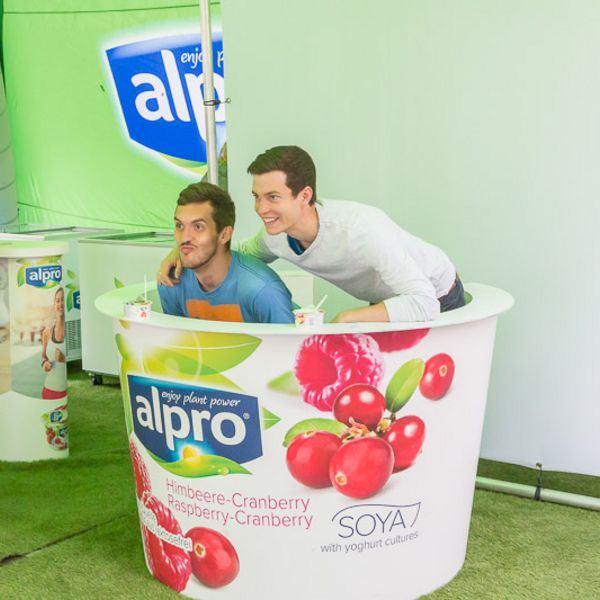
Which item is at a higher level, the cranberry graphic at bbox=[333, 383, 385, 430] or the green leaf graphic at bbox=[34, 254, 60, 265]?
the cranberry graphic at bbox=[333, 383, 385, 430]

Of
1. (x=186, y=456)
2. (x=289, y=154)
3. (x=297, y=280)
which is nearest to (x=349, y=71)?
(x=297, y=280)

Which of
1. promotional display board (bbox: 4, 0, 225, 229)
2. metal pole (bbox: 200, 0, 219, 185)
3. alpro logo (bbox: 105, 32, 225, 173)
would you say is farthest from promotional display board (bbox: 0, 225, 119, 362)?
metal pole (bbox: 200, 0, 219, 185)

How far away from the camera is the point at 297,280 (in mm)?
2943

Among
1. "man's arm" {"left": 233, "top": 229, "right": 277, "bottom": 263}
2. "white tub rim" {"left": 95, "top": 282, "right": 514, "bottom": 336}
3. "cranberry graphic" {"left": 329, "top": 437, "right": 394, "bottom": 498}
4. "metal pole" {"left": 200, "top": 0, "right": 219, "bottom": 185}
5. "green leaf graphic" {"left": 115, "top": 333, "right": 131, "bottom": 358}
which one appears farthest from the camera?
"metal pole" {"left": 200, "top": 0, "right": 219, "bottom": 185}

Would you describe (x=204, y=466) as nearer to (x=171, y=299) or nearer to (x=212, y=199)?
(x=171, y=299)

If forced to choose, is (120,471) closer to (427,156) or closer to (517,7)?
(427,156)

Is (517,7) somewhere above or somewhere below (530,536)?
above

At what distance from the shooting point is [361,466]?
2.10 metres

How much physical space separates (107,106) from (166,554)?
124 inches

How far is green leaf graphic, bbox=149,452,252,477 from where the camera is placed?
2113 mm

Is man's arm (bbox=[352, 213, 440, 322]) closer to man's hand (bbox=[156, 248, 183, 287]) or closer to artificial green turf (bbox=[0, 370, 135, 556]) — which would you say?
man's hand (bbox=[156, 248, 183, 287])

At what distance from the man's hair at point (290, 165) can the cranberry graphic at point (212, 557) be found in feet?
2.60

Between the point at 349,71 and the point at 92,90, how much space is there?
7.79 ft

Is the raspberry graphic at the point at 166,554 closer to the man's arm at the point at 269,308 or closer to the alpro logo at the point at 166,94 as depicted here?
the man's arm at the point at 269,308
